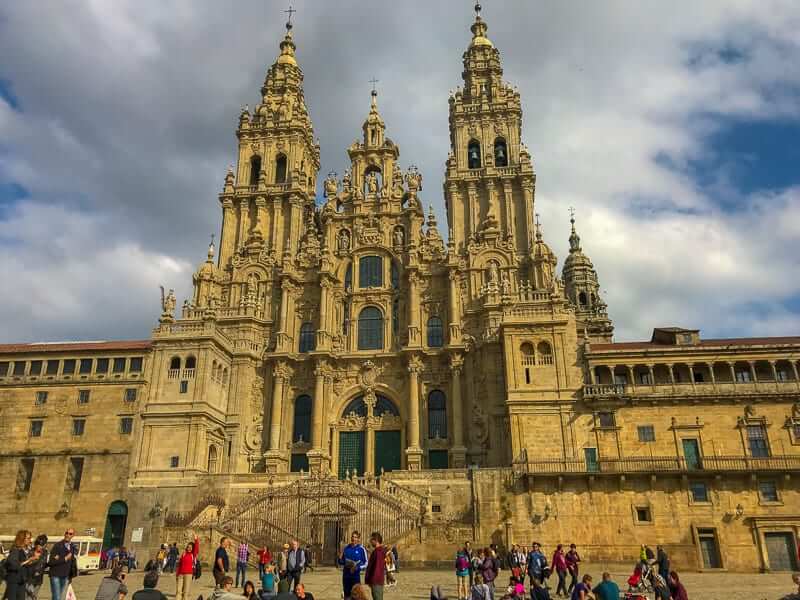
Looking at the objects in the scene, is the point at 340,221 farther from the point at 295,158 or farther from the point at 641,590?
the point at 641,590

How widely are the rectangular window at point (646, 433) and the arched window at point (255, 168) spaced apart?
36.8m

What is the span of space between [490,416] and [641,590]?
24.5m

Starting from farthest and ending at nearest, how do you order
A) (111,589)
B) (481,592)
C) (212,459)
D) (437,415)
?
(437,415) < (212,459) < (481,592) < (111,589)

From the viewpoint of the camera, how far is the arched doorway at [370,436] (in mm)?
46906

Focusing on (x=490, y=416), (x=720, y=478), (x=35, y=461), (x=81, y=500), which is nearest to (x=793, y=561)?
(x=720, y=478)

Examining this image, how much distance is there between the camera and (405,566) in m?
31.8

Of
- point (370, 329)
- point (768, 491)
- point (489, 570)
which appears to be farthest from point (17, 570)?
point (370, 329)

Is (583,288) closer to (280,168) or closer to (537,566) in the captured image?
(280,168)

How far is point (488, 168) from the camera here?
5388 centimetres

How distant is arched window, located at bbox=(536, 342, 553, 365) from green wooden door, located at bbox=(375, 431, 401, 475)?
11.8 m

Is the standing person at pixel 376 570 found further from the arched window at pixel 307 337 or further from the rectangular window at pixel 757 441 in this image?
the arched window at pixel 307 337

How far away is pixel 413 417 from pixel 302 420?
831 centimetres

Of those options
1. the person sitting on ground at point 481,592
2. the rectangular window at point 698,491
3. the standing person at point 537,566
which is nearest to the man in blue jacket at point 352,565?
the person sitting on ground at point 481,592

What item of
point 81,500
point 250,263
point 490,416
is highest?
point 250,263
